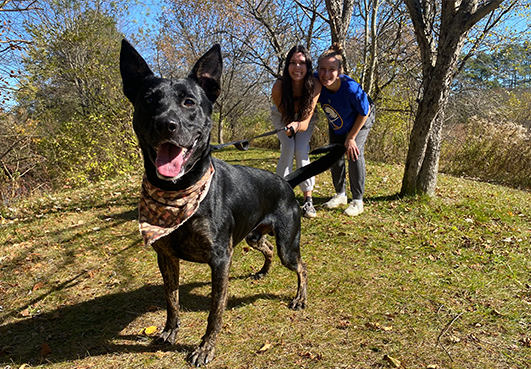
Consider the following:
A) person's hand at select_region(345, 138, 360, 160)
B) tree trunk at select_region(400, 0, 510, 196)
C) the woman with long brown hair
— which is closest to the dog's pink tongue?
the woman with long brown hair

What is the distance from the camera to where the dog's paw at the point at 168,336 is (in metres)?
2.46

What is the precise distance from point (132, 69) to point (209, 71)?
21.1 inches

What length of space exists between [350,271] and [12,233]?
4930 mm

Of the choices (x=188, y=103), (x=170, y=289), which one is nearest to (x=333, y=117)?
(x=188, y=103)

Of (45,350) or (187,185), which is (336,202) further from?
(45,350)

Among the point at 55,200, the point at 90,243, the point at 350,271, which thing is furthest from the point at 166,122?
the point at 55,200

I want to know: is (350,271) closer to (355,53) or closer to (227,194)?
(227,194)

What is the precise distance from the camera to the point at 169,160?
1974 millimetres

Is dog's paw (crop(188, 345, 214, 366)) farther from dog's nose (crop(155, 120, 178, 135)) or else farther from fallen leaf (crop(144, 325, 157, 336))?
dog's nose (crop(155, 120, 178, 135))

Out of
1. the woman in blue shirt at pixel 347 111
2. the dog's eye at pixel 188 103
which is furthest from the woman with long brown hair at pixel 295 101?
the dog's eye at pixel 188 103

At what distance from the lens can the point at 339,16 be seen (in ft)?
20.6

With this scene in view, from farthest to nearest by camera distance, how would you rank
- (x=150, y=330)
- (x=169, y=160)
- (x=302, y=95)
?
(x=302, y=95), (x=150, y=330), (x=169, y=160)

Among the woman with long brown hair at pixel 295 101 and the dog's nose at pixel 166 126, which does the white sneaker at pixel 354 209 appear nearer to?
the woman with long brown hair at pixel 295 101

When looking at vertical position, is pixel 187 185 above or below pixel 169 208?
above
